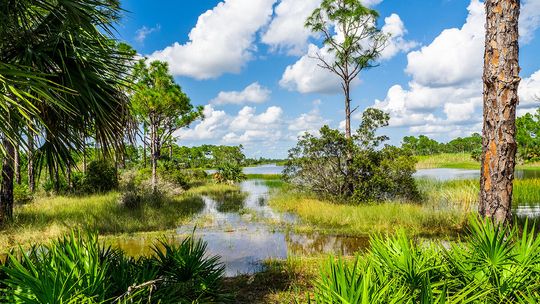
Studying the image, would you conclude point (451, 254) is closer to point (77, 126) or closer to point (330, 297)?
point (330, 297)

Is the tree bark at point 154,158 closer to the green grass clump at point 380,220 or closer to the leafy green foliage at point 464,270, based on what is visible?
the green grass clump at point 380,220

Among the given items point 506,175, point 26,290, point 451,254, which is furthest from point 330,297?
point 506,175

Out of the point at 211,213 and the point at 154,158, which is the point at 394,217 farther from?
the point at 154,158

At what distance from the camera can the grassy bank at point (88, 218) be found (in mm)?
11164

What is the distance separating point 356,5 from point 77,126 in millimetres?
17087

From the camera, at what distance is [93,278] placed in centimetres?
351

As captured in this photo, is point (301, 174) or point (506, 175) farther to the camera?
point (301, 174)

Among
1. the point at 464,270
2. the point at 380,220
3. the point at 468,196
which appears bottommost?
the point at 380,220

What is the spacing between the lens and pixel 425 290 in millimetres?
2533

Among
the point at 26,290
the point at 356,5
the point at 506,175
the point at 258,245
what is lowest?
the point at 258,245

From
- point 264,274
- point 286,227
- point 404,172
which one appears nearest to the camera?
point 264,274

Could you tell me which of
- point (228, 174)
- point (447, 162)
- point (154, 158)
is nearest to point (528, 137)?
point (447, 162)

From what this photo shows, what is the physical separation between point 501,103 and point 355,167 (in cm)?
1281

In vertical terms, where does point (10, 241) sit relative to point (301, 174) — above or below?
below
